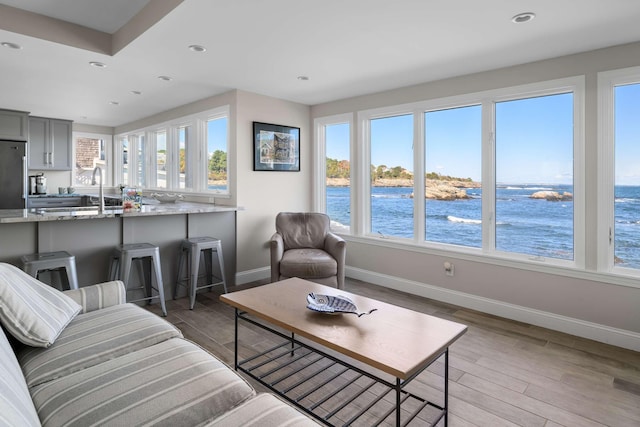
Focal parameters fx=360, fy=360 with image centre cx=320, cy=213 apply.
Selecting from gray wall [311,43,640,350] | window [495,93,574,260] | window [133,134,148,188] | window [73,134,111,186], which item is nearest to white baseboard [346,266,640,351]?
gray wall [311,43,640,350]

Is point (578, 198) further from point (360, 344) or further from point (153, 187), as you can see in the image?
point (153, 187)

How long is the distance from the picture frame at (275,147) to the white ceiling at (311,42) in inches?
19.6

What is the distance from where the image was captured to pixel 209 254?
416cm

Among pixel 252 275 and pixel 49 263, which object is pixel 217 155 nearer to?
pixel 252 275

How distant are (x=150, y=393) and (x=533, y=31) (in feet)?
10.6

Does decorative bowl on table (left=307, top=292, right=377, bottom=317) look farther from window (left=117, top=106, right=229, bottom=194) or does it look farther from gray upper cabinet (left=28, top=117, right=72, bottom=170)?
gray upper cabinet (left=28, top=117, right=72, bottom=170)

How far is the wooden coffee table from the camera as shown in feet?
5.21

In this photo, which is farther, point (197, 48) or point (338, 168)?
point (338, 168)

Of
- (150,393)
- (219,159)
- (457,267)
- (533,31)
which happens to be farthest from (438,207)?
(150,393)

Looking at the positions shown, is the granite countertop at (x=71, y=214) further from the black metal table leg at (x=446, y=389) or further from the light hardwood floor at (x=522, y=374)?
the black metal table leg at (x=446, y=389)

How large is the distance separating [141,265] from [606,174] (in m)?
4.33

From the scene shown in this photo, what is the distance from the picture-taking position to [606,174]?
9.64ft

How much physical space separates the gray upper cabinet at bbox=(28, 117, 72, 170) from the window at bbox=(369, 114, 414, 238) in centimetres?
592

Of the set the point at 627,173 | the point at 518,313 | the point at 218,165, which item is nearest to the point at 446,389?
the point at 518,313
